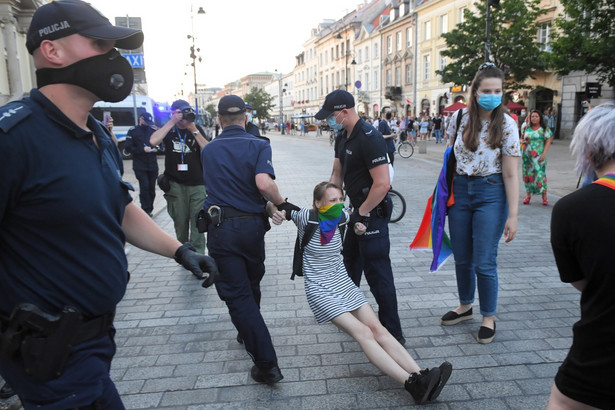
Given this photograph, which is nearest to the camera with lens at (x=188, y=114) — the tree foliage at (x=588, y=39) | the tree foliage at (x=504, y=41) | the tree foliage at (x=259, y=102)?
the tree foliage at (x=588, y=39)

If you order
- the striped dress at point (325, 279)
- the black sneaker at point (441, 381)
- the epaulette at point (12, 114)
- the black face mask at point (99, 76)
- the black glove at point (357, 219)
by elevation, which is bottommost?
the black sneaker at point (441, 381)

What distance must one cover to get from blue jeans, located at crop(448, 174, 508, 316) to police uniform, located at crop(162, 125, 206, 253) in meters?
3.14

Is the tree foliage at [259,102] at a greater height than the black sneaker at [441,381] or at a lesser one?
greater

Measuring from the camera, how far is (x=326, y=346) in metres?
3.69

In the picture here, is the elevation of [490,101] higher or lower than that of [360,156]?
higher

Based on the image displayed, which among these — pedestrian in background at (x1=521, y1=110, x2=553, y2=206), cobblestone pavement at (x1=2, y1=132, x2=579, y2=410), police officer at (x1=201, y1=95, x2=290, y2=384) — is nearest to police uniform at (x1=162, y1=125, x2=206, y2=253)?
cobblestone pavement at (x1=2, y1=132, x2=579, y2=410)

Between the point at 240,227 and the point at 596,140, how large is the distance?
7.08 feet

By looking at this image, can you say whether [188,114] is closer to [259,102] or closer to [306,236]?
[306,236]

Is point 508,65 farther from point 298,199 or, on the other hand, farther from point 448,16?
point 298,199

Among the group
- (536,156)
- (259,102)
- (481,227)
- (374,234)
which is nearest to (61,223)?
(374,234)

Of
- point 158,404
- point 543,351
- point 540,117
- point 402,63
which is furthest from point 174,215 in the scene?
point 402,63

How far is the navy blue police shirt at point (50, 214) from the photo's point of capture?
1.50 m

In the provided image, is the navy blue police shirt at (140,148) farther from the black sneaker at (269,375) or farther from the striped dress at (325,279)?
the black sneaker at (269,375)

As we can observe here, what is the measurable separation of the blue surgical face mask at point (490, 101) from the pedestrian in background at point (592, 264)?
1.72 meters
